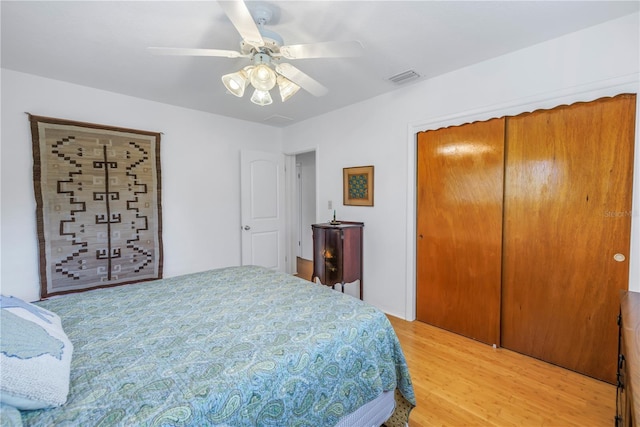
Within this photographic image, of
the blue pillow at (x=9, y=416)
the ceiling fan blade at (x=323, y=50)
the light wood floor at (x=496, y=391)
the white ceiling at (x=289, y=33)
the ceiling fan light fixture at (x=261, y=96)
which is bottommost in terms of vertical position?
the light wood floor at (x=496, y=391)

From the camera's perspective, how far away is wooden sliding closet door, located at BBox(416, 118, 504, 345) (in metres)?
2.35

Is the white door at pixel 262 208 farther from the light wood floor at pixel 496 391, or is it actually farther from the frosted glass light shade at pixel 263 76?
the light wood floor at pixel 496 391

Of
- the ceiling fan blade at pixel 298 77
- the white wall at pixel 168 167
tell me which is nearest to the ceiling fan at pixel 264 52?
the ceiling fan blade at pixel 298 77

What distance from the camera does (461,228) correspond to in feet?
8.34

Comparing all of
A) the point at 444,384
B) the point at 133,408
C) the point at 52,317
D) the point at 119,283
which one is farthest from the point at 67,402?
the point at 119,283

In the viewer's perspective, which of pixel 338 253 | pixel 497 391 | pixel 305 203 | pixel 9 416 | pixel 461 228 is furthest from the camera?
pixel 305 203

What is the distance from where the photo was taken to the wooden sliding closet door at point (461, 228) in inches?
92.6

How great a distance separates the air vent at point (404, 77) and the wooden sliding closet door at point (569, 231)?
3.01 ft

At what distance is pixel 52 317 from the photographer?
126cm

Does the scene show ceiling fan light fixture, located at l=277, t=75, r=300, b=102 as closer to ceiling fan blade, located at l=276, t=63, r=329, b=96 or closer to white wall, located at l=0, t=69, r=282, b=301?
ceiling fan blade, located at l=276, t=63, r=329, b=96

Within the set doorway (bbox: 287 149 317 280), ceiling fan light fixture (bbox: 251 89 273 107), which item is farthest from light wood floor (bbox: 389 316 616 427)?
doorway (bbox: 287 149 317 280)

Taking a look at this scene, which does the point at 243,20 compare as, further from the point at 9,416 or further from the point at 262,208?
the point at 262,208

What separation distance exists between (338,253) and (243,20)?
7.29 feet

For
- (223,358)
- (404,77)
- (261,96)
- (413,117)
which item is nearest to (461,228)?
(413,117)
